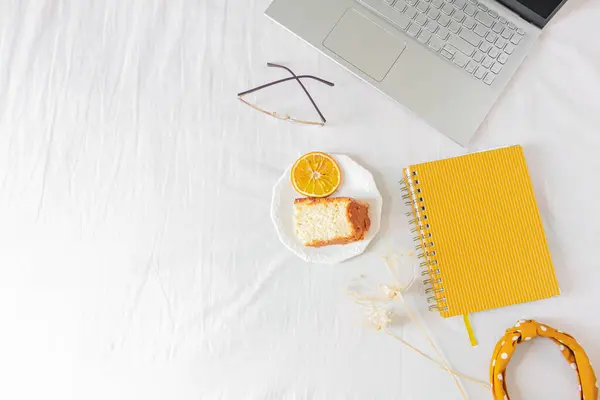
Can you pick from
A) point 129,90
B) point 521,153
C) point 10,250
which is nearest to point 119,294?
point 10,250

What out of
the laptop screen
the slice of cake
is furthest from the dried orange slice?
the laptop screen

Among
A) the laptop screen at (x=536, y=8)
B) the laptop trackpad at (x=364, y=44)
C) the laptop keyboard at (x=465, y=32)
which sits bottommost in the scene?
the laptop trackpad at (x=364, y=44)

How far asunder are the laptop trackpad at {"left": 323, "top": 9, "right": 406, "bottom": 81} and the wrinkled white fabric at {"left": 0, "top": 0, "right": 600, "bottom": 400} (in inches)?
1.2

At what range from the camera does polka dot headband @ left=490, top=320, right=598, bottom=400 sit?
792 millimetres

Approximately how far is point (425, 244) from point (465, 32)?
0.35 metres

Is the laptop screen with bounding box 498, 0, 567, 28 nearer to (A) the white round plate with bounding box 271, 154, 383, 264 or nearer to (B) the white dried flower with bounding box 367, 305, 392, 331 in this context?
(A) the white round plate with bounding box 271, 154, 383, 264

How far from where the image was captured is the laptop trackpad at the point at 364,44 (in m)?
0.88

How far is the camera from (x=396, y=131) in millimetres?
887

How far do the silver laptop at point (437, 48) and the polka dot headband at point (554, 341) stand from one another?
0.31 metres

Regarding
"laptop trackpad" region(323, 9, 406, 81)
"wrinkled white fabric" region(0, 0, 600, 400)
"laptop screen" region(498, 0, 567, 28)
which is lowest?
"wrinkled white fabric" region(0, 0, 600, 400)

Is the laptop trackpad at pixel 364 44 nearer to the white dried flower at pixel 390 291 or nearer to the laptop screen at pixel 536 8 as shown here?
the laptop screen at pixel 536 8

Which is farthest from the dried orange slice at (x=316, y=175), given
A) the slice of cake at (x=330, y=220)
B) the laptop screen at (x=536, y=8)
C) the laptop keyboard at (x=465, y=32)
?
the laptop screen at (x=536, y=8)

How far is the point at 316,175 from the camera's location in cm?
85

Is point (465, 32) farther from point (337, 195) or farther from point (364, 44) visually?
point (337, 195)
